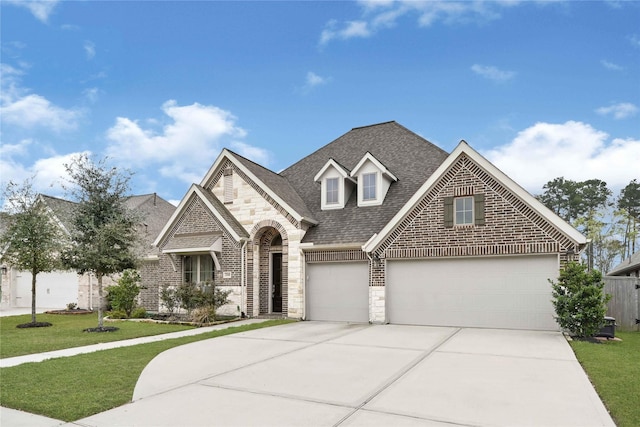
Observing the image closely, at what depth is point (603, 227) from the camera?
143 feet

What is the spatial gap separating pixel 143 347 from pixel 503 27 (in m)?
15.0

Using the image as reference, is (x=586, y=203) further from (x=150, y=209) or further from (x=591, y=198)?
(x=150, y=209)

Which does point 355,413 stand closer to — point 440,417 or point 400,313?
point 440,417

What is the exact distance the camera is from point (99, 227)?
50.3ft

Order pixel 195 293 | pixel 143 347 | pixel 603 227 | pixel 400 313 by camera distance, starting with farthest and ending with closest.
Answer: pixel 603 227, pixel 195 293, pixel 400 313, pixel 143 347

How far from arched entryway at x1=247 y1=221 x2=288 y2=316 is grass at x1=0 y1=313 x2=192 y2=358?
11.2ft

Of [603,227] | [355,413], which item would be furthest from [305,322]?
[603,227]

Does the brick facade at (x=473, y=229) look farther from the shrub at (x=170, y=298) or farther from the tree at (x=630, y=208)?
the tree at (x=630, y=208)

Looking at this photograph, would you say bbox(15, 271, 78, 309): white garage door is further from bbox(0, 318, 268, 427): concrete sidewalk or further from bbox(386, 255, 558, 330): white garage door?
bbox(386, 255, 558, 330): white garage door

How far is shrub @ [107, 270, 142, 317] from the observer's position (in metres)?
19.3

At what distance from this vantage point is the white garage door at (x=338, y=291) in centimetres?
1596

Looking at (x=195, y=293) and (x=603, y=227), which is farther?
(x=603, y=227)

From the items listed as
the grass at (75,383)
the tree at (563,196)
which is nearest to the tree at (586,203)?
the tree at (563,196)

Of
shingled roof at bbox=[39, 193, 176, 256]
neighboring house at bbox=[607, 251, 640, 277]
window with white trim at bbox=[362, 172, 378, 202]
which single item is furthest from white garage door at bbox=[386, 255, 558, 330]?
shingled roof at bbox=[39, 193, 176, 256]
